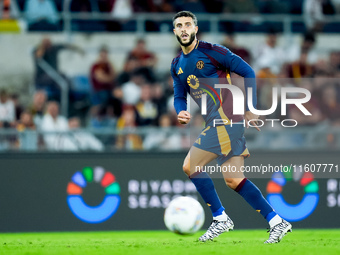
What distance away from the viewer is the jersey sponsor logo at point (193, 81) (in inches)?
277

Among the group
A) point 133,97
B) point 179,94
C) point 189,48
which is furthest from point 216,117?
point 133,97

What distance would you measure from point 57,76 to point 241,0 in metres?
3.93

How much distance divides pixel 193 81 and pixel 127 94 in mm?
4593

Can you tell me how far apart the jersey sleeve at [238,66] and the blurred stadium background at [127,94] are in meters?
3.00

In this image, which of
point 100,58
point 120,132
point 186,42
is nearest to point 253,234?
point 120,132

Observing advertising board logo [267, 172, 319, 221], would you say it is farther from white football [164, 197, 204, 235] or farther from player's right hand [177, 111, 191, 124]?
player's right hand [177, 111, 191, 124]

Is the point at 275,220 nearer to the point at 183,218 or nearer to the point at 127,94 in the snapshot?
the point at 183,218

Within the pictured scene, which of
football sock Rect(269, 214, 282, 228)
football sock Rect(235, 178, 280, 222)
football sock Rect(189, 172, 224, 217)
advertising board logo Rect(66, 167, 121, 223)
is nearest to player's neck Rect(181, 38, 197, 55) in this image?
football sock Rect(189, 172, 224, 217)

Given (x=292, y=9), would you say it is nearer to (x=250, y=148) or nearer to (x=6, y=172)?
(x=250, y=148)

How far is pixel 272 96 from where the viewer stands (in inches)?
417

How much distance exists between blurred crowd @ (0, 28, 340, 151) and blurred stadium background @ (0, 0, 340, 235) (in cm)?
2

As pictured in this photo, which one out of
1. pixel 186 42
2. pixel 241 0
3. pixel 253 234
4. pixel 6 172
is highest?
pixel 241 0

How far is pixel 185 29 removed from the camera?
690 centimetres

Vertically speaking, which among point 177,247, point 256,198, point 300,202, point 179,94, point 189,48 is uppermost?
point 189,48
